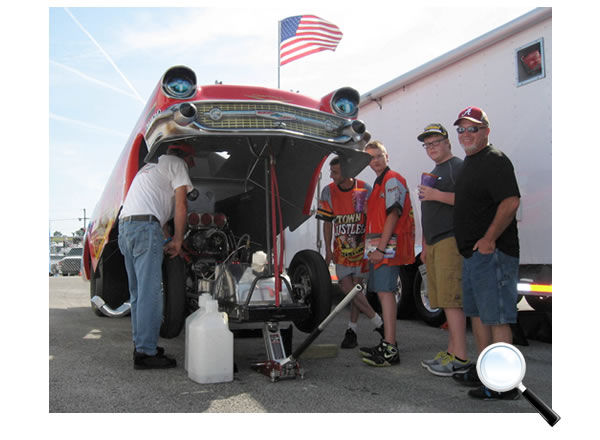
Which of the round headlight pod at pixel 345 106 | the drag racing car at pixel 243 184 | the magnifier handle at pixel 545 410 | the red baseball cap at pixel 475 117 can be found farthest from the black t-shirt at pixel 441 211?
the magnifier handle at pixel 545 410

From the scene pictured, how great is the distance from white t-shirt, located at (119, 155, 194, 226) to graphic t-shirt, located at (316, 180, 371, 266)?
1.48 meters

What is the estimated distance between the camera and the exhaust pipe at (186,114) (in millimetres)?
3621

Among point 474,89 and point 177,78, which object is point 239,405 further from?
point 474,89

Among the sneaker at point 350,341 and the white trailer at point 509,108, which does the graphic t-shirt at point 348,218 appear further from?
the white trailer at point 509,108

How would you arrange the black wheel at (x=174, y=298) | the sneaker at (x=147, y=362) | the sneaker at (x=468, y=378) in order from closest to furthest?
the sneaker at (x=468, y=378) < the sneaker at (x=147, y=362) < the black wheel at (x=174, y=298)

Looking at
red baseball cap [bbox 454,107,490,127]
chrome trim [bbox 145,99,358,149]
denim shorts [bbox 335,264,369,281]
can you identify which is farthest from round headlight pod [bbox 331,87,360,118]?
denim shorts [bbox 335,264,369,281]

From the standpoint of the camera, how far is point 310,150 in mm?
4758

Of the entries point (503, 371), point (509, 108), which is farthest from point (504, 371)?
point (509, 108)

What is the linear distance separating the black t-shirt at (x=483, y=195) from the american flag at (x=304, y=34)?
18.0ft

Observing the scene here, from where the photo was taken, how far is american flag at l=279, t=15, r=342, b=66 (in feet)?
27.7

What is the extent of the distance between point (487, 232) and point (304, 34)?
6002 mm

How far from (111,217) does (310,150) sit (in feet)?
6.92

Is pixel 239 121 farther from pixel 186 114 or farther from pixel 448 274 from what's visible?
pixel 448 274

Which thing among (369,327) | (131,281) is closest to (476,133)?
(131,281)
